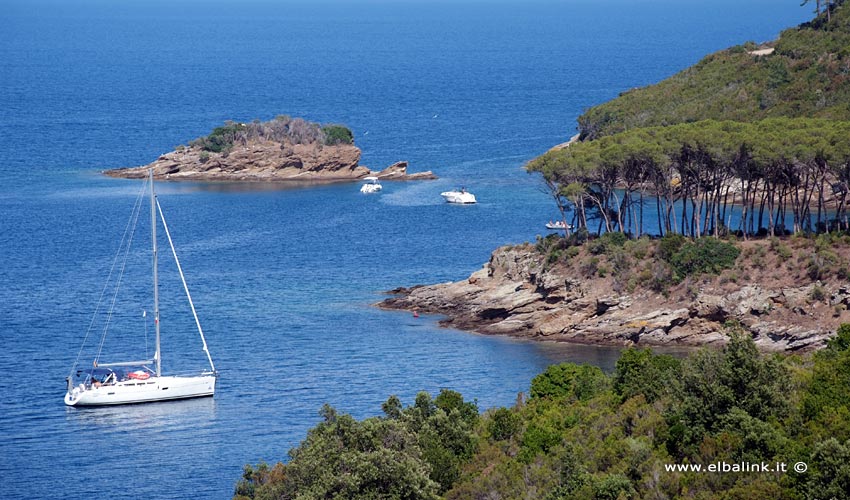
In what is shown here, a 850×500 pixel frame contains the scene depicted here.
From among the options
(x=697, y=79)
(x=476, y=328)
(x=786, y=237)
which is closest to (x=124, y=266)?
(x=476, y=328)

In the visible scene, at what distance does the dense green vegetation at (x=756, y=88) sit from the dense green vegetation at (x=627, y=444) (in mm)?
71784

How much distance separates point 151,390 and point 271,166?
6774 cm

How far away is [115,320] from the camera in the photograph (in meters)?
87.3

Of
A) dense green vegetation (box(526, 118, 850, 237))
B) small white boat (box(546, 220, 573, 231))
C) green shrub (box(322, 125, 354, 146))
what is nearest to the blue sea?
small white boat (box(546, 220, 573, 231))

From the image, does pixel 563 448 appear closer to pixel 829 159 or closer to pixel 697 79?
pixel 829 159

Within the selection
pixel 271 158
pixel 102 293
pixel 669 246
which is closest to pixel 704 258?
pixel 669 246

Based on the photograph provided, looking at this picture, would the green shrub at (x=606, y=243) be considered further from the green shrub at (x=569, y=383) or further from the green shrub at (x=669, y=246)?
the green shrub at (x=569, y=383)

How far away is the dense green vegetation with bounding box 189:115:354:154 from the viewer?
142 m

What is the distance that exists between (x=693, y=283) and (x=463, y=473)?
30500 millimetres

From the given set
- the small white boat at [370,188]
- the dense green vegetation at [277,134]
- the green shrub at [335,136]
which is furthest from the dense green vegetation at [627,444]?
the dense green vegetation at [277,134]

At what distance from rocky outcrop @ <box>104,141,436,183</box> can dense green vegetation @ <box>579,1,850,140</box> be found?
2030cm

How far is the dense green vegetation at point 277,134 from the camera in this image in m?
142

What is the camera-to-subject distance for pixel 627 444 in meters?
47.4

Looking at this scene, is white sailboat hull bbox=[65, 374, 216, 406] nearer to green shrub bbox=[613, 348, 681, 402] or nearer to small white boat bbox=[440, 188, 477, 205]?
green shrub bbox=[613, 348, 681, 402]
